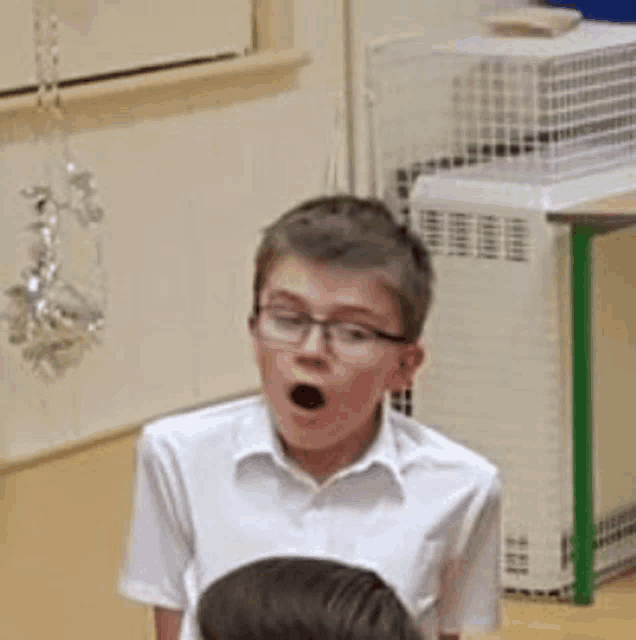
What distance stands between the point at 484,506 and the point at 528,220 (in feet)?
6.57

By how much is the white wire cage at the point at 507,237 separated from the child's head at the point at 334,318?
2.10 m

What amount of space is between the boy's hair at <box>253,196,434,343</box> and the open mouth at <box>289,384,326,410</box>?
0.28ft

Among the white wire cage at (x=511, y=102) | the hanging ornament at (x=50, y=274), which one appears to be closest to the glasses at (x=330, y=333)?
the hanging ornament at (x=50, y=274)

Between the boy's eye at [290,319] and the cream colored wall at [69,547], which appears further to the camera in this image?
the cream colored wall at [69,547]

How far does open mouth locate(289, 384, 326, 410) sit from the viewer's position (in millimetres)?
1449

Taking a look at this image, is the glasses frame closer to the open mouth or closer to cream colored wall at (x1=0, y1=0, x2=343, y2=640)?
the open mouth

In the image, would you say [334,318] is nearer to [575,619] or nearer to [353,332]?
[353,332]

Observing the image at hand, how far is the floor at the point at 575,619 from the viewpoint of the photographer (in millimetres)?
3525

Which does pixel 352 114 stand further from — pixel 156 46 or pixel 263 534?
pixel 263 534

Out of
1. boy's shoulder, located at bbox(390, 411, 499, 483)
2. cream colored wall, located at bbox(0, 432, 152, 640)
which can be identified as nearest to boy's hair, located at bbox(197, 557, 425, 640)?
boy's shoulder, located at bbox(390, 411, 499, 483)

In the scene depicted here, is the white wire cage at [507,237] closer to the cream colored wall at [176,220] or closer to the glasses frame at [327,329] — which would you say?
the cream colored wall at [176,220]

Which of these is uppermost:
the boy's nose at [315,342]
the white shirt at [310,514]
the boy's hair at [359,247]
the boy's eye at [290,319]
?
the boy's hair at [359,247]

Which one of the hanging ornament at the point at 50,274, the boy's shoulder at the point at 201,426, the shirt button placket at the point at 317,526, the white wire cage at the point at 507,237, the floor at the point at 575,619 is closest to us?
the shirt button placket at the point at 317,526

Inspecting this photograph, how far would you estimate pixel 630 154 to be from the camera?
12.7 feet
